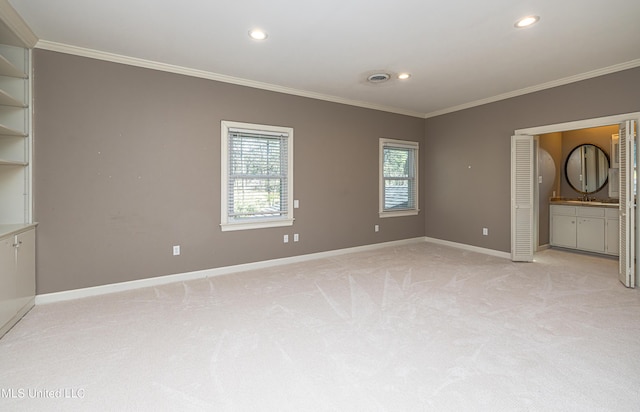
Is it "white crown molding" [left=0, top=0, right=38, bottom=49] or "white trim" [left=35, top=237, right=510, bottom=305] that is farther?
"white trim" [left=35, top=237, right=510, bottom=305]

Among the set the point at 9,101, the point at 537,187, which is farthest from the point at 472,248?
the point at 9,101

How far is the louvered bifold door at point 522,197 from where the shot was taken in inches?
193

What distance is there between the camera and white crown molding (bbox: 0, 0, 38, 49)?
2.59m

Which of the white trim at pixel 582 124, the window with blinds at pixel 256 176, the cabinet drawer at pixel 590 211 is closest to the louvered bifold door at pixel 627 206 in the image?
the white trim at pixel 582 124

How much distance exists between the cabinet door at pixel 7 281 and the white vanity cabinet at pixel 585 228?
24.8 ft

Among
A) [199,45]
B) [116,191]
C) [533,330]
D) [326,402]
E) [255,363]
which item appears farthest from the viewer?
[116,191]

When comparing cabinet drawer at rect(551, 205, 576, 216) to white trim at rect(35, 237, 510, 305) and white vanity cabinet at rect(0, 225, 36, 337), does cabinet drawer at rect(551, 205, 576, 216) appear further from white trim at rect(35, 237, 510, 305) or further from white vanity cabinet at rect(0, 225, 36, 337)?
white vanity cabinet at rect(0, 225, 36, 337)

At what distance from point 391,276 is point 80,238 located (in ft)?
12.1

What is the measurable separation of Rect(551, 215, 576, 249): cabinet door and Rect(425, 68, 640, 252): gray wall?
1.32 m

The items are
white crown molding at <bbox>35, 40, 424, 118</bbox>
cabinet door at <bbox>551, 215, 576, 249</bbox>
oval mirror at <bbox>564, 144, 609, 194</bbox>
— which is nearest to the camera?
white crown molding at <bbox>35, 40, 424, 118</bbox>

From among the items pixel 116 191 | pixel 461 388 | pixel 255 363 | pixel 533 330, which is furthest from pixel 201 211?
pixel 533 330

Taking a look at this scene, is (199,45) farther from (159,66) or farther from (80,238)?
(80,238)

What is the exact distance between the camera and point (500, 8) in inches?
104

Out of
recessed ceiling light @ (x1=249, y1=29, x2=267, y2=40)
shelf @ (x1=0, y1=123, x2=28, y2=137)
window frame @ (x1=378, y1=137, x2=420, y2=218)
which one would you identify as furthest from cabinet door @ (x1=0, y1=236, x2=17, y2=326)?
window frame @ (x1=378, y1=137, x2=420, y2=218)
